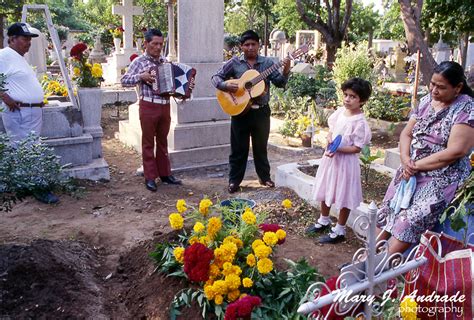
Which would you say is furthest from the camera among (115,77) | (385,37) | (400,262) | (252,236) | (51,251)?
(385,37)

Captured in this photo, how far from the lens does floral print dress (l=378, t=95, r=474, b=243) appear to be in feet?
9.30

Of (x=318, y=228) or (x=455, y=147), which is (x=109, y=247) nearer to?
(x=318, y=228)

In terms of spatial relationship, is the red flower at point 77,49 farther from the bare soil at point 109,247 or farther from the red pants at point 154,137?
the bare soil at point 109,247

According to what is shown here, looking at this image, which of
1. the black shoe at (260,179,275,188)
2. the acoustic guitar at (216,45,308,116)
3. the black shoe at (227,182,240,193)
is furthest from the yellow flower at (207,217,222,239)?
the black shoe at (260,179,275,188)

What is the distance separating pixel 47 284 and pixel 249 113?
300 centimetres

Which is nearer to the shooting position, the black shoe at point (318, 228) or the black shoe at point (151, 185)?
the black shoe at point (318, 228)

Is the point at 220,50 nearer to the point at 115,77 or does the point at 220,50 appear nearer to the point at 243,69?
the point at 243,69

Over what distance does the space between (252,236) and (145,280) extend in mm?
861

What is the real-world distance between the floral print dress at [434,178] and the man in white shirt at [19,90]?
150 inches

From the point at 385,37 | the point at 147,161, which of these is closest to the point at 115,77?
the point at 147,161

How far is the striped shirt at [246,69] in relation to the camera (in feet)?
16.8

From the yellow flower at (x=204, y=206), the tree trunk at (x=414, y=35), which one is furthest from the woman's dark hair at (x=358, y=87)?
the tree trunk at (x=414, y=35)

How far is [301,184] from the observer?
493 centimetres

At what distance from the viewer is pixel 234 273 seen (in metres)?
2.54
